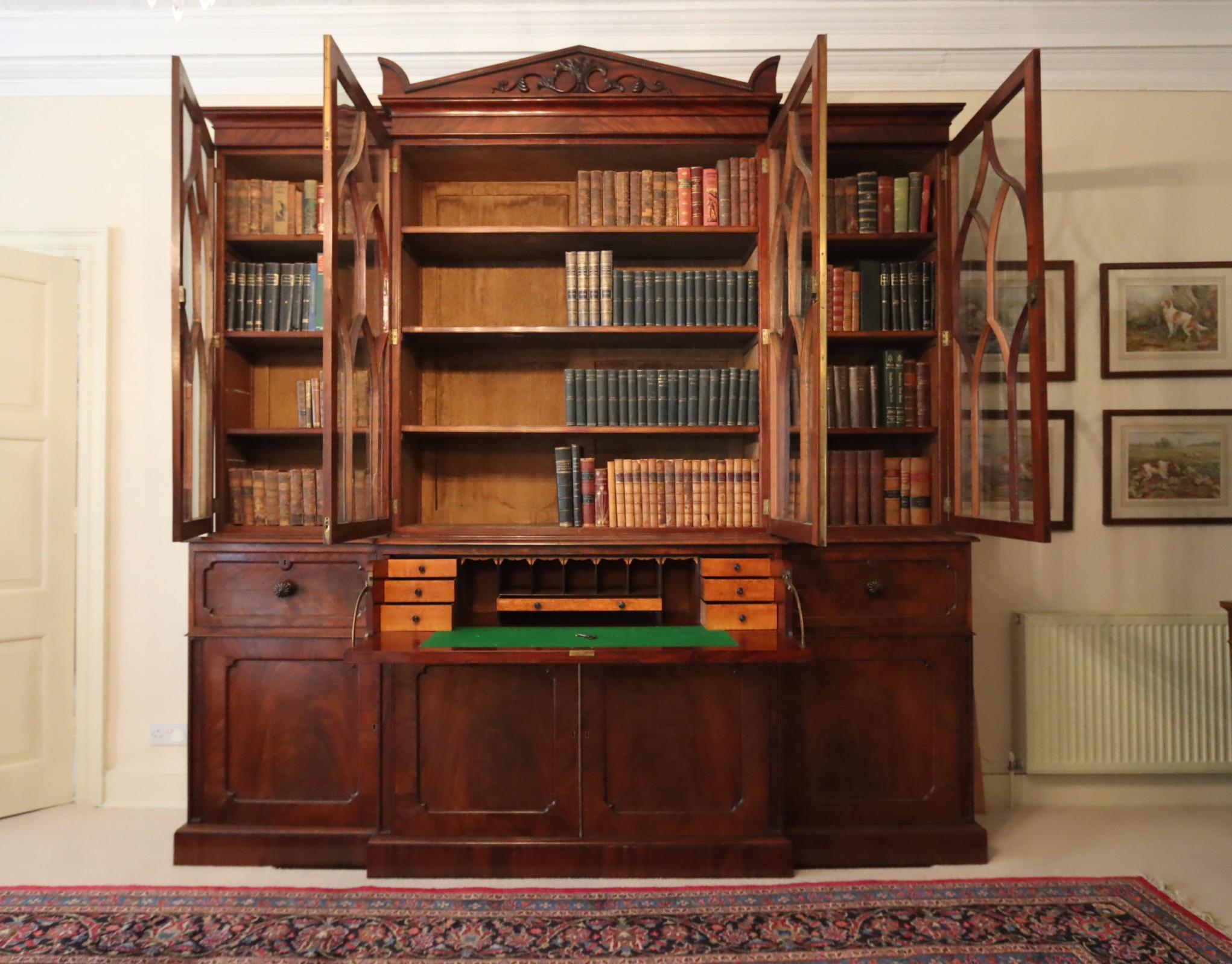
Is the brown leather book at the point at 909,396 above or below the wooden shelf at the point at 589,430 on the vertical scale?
above

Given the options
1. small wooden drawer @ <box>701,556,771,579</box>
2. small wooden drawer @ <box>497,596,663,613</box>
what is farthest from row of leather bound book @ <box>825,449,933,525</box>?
small wooden drawer @ <box>497,596,663,613</box>

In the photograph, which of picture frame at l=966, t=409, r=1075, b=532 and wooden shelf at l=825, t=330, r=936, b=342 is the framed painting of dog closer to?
picture frame at l=966, t=409, r=1075, b=532

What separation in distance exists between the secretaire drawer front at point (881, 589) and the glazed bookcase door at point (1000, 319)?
0.56 ft

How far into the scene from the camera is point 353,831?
253cm

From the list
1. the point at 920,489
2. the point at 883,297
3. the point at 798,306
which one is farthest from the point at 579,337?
the point at 920,489

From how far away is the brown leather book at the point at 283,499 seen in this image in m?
2.71

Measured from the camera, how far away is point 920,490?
9.00 ft

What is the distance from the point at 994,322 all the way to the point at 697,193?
3.40ft

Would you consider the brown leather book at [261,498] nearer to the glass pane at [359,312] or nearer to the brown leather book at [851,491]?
the glass pane at [359,312]

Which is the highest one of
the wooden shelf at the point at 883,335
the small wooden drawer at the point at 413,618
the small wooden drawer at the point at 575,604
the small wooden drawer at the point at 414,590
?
the wooden shelf at the point at 883,335

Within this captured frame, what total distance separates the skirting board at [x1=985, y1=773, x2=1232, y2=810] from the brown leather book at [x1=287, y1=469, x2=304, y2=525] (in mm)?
2676

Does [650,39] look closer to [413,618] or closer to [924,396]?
[924,396]

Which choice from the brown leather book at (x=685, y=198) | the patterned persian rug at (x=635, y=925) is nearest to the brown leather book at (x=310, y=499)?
the patterned persian rug at (x=635, y=925)

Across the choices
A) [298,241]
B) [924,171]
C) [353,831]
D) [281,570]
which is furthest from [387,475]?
[924,171]
